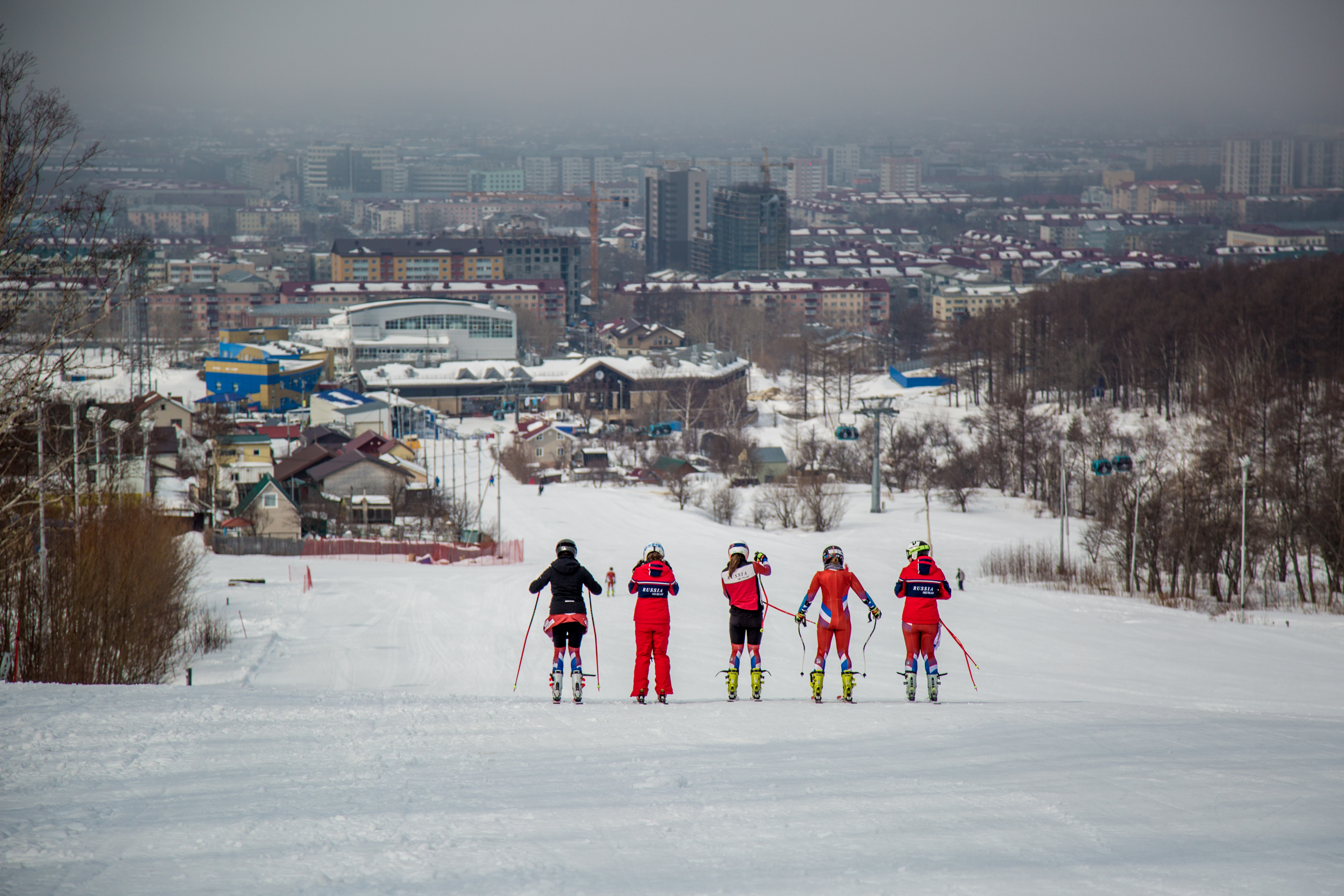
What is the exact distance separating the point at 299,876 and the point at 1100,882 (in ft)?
11.0

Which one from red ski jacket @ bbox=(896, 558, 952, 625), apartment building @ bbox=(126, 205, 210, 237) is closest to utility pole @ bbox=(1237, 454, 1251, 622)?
red ski jacket @ bbox=(896, 558, 952, 625)

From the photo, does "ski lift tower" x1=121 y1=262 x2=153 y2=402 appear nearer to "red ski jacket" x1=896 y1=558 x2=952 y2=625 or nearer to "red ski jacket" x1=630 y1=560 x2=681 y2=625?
"red ski jacket" x1=630 y1=560 x2=681 y2=625

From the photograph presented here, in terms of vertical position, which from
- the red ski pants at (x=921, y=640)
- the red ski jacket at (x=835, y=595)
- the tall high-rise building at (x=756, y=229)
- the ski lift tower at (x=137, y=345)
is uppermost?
the tall high-rise building at (x=756, y=229)

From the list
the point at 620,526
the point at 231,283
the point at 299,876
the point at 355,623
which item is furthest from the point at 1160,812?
the point at 231,283

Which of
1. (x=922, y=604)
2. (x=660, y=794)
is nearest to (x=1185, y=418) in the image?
(x=922, y=604)

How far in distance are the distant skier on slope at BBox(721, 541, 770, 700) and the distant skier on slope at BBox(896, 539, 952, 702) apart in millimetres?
1116

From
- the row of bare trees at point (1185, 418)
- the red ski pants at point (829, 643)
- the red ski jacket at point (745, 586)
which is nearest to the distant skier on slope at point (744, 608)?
the red ski jacket at point (745, 586)

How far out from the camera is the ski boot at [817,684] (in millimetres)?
8898

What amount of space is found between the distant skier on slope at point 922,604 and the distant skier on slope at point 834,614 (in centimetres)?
27

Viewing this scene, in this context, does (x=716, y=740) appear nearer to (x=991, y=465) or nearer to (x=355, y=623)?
(x=355, y=623)

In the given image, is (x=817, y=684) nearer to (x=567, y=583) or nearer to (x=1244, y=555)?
(x=567, y=583)

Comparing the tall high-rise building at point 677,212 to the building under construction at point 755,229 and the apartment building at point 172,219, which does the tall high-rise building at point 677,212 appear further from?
the apartment building at point 172,219

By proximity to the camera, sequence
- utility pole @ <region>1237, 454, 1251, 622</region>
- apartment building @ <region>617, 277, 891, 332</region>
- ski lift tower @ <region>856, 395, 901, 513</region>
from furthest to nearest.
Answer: apartment building @ <region>617, 277, 891, 332</region> < ski lift tower @ <region>856, 395, 901, 513</region> < utility pole @ <region>1237, 454, 1251, 622</region>

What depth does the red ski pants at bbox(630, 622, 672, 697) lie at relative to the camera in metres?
8.78
